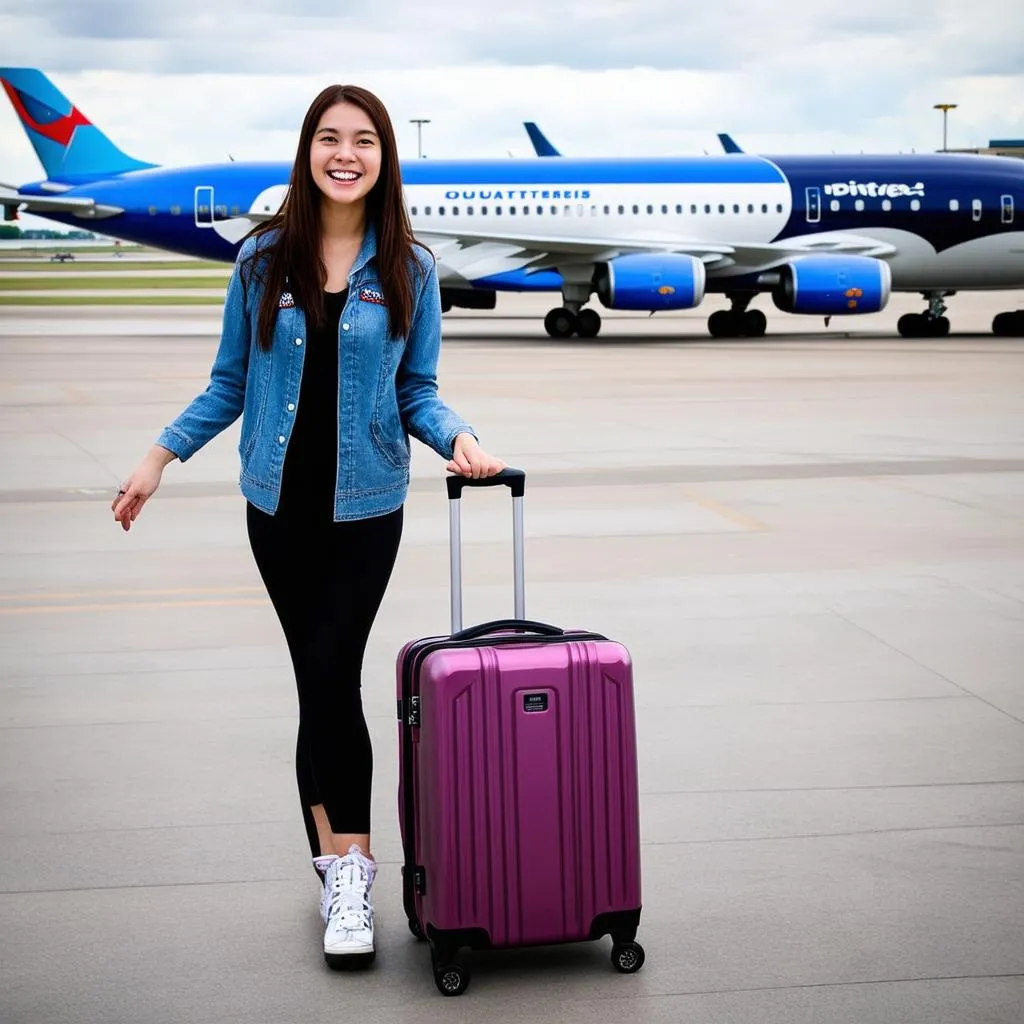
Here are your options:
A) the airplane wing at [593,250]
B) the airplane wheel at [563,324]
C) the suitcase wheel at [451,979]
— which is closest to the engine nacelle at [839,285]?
the airplane wing at [593,250]

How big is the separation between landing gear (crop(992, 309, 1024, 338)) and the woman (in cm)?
2567

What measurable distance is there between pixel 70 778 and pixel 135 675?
1226 millimetres

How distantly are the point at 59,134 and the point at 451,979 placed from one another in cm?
3641

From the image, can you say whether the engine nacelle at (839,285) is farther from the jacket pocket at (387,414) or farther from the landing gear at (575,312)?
the jacket pocket at (387,414)

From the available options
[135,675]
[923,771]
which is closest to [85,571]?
[135,675]

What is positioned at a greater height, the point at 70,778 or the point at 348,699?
the point at 348,699

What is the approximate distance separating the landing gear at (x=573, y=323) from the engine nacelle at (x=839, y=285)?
12.0ft

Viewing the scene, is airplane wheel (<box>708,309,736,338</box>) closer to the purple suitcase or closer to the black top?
the black top

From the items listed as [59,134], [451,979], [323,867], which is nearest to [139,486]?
[323,867]

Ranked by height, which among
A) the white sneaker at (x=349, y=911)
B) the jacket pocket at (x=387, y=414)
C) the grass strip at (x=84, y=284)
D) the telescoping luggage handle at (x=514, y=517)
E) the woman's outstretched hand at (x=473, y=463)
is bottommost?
the white sneaker at (x=349, y=911)

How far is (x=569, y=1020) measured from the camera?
3.27 metres

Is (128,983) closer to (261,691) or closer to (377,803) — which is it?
(377,803)

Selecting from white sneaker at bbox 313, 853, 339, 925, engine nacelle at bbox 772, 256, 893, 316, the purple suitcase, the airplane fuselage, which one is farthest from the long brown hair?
the airplane fuselage

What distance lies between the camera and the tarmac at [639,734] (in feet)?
11.4
